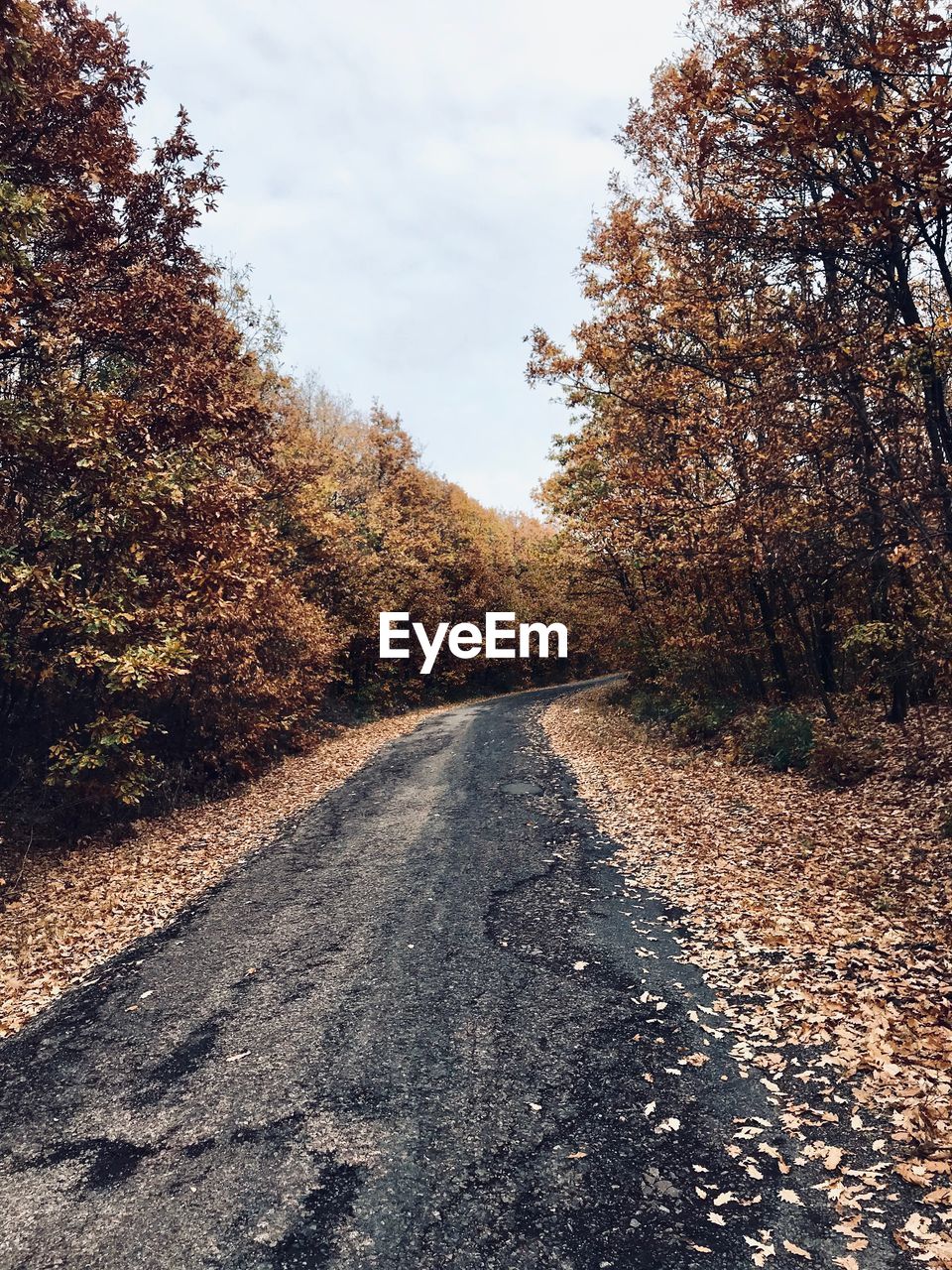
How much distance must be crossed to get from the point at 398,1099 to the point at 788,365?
31.3ft

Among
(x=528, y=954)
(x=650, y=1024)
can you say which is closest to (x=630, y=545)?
(x=528, y=954)

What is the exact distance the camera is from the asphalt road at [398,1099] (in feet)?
13.0

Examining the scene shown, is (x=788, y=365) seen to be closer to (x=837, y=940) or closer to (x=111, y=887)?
(x=837, y=940)

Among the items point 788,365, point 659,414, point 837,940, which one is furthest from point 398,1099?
point 659,414

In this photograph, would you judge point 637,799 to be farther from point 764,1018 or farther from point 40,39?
point 40,39

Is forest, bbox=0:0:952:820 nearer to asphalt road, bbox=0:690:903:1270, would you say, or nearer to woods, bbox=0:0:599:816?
woods, bbox=0:0:599:816

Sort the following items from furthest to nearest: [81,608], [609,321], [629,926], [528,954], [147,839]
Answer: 1. [609,321]
2. [147,839]
3. [81,608]
4. [629,926]
5. [528,954]

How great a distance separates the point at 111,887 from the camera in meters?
9.98

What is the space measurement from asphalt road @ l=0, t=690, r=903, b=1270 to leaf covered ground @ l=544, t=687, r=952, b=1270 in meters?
0.30

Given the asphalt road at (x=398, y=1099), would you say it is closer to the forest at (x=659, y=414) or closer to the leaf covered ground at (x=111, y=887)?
the leaf covered ground at (x=111, y=887)

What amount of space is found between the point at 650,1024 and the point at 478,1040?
55.0 inches

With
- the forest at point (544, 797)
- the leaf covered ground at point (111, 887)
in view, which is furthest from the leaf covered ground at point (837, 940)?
the leaf covered ground at point (111, 887)

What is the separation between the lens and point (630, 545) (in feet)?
50.5

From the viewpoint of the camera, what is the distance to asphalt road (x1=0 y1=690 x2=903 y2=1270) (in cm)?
396
